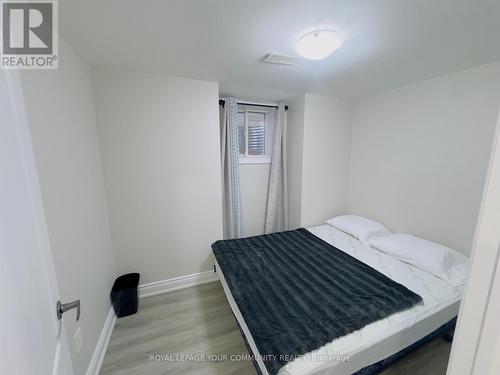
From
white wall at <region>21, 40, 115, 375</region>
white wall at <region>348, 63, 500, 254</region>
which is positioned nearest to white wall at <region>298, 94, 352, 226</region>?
white wall at <region>348, 63, 500, 254</region>

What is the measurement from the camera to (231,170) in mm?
2748

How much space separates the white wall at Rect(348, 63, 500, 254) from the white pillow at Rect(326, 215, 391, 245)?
18 cm

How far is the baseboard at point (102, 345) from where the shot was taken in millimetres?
1424

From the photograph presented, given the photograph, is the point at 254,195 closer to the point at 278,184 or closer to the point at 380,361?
the point at 278,184

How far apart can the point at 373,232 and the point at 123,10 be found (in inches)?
117

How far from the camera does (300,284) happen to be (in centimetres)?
165

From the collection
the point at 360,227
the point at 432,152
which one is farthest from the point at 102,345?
the point at 432,152

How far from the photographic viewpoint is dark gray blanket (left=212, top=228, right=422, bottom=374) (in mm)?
1169

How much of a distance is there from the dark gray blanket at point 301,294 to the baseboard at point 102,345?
3.54 feet

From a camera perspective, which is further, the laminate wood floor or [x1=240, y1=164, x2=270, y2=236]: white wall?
[x1=240, y1=164, x2=270, y2=236]: white wall

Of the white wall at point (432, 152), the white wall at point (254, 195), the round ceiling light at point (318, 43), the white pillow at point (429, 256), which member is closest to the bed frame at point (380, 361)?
the white pillow at point (429, 256)

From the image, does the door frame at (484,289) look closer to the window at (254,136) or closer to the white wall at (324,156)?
the white wall at (324,156)

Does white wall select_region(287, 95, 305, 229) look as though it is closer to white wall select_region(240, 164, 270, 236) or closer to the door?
white wall select_region(240, 164, 270, 236)

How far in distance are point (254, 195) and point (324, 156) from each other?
46.9 inches
